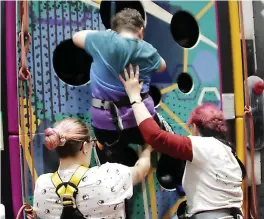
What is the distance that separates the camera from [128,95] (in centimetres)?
147

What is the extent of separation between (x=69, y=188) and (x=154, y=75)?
0.56 meters

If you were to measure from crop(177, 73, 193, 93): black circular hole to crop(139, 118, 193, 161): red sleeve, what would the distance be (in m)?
0.36

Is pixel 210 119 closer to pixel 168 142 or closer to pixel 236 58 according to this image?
pixel 168 142

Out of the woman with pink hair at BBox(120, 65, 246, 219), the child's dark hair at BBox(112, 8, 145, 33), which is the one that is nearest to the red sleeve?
the woman with pink hair at BBox(120, 65, 246, 219)

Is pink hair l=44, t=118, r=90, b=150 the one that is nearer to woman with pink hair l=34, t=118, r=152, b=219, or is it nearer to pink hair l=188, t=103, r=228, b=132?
woman with pink hair l=34, t=118, r=152, b=219

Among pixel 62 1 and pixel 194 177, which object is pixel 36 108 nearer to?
pixel 62 1

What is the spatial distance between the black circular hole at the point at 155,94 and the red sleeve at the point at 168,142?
30 cm

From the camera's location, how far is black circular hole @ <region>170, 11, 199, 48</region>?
174 cm

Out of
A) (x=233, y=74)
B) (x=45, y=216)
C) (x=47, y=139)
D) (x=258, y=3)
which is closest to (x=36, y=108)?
(x=47, y=139)

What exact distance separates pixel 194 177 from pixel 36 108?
0.56m

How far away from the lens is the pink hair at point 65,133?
1.31 meters

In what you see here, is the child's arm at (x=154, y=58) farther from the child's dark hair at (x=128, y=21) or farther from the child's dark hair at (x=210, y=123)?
the child's dark hair at (x=210, y=123)

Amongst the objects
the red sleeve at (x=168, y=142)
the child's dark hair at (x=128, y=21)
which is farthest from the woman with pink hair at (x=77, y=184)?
the child's dark hair at (x=128, y=21)

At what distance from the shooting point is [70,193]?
4.24ft
